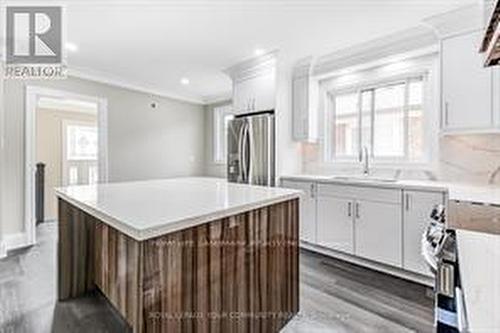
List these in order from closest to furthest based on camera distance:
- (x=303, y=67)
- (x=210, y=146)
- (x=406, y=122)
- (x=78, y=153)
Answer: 1. (x=406, y=122)
2. (x=303, y=67)
3. (x=210, y=146)
4. (x=78, y=153)

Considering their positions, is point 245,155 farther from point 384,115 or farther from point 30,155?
point 30,155

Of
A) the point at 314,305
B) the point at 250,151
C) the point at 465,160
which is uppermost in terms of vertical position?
the point at 250,151

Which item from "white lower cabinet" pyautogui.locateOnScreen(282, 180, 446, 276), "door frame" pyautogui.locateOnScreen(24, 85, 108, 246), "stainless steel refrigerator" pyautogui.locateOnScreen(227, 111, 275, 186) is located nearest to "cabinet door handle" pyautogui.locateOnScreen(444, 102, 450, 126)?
"white lower cabinet" pyautogui.locateOnScreen(282, 180, 446, 276)

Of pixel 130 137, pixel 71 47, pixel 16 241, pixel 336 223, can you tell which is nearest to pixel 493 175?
pixel 336 223

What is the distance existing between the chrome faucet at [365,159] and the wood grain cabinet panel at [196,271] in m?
1.88

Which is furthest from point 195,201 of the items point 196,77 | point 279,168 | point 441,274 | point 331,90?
point 196,77

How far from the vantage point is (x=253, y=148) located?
4070 mm

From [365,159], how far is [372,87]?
3.02 ft

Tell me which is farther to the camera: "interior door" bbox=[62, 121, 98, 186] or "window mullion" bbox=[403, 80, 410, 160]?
"interior door" bbox=[62, 121, 98, 186]

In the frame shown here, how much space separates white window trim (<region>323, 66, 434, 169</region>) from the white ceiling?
1.96 ft

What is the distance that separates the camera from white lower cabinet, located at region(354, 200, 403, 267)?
2902 mm

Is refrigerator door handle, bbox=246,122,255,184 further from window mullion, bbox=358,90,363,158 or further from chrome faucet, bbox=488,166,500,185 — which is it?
chrome faucet, bbox=488,166,500,185

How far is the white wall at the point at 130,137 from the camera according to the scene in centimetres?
373

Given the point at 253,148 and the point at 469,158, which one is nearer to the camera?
the point at 469,158
